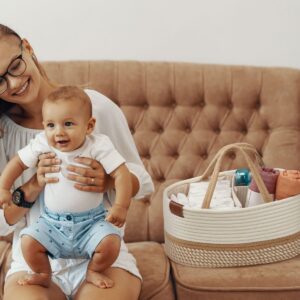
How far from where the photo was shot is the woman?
1.42m

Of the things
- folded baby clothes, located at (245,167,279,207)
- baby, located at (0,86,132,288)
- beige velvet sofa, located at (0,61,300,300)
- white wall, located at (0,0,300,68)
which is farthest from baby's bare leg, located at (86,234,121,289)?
white wall, located at (0,0,300,68)

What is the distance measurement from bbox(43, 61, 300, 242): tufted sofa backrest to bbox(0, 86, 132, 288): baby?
30.2 inches

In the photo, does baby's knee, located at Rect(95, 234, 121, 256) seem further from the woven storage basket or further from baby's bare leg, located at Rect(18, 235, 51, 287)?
the woven storage basket

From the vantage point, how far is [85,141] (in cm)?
145

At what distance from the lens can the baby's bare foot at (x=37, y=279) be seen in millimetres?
1410

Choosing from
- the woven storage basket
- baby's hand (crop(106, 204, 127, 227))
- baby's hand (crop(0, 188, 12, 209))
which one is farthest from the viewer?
the woven storage basket

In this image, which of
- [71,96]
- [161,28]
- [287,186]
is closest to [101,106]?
[71,96]

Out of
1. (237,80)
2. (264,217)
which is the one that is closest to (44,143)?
(264,217)

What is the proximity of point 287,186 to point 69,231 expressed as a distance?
2.51ft

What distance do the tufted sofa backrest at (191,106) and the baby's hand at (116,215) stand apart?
818mm

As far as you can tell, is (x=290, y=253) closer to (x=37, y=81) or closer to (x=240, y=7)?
(x=37, y=81)

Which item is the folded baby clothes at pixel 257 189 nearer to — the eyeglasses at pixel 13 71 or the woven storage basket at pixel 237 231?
the woven storage basket at pixel 237 231

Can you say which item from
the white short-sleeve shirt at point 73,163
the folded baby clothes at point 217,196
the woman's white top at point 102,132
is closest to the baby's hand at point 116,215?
the white short-sleeve shirt at point 73,163

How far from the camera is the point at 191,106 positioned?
7.32 ft
